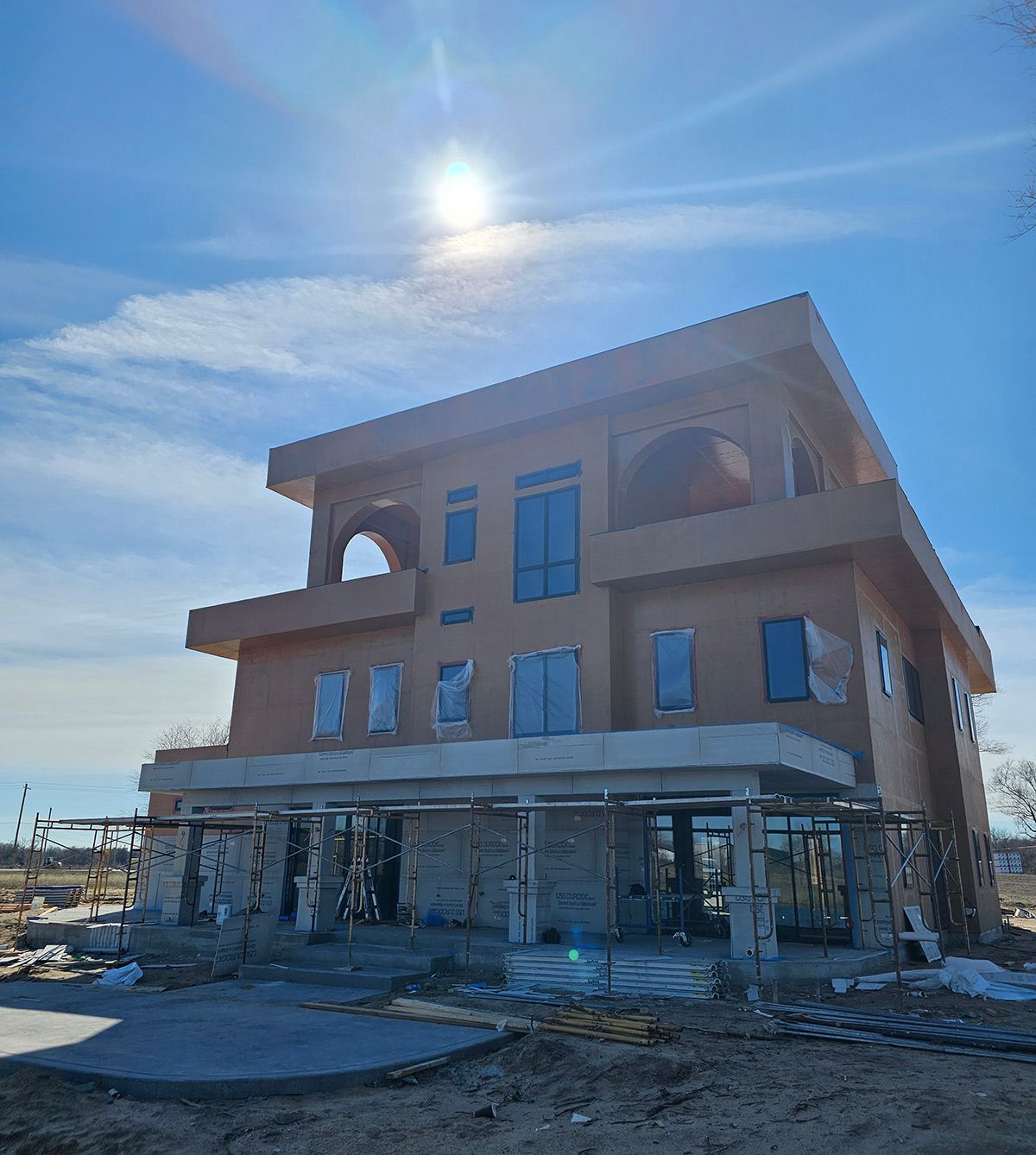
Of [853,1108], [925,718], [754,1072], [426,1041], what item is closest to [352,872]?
[426,1041]

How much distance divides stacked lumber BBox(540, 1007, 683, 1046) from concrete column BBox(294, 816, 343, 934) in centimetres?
1001

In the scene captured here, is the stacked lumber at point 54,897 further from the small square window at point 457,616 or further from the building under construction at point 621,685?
the small square window at point 457,616

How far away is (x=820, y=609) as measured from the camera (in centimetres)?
2116

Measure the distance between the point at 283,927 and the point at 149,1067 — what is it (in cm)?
1257

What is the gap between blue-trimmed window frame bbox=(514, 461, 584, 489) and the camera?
25236 mm

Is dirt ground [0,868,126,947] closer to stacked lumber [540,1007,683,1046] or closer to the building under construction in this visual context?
the building under construction

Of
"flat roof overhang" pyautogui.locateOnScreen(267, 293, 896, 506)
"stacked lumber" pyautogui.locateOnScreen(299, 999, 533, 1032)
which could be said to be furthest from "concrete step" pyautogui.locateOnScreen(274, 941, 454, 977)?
"flat roof overhang" pyautogui.locateOnScreen(267, 293, 896, 506)

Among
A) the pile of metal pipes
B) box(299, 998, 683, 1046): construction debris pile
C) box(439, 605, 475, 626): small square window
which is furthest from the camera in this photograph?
box(439, 605, 475, 626): small square window

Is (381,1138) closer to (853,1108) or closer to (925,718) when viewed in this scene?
(853,1108)

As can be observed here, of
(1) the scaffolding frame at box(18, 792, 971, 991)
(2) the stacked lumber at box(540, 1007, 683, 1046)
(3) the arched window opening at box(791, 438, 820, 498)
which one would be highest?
(3) the arched window opening at box(791, 438, 820, 498)

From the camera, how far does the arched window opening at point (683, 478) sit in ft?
81.3

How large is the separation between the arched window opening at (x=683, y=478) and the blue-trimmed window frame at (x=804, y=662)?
15.4ft

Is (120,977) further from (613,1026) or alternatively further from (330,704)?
(613,1026)

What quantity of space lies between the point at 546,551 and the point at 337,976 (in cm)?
1196
